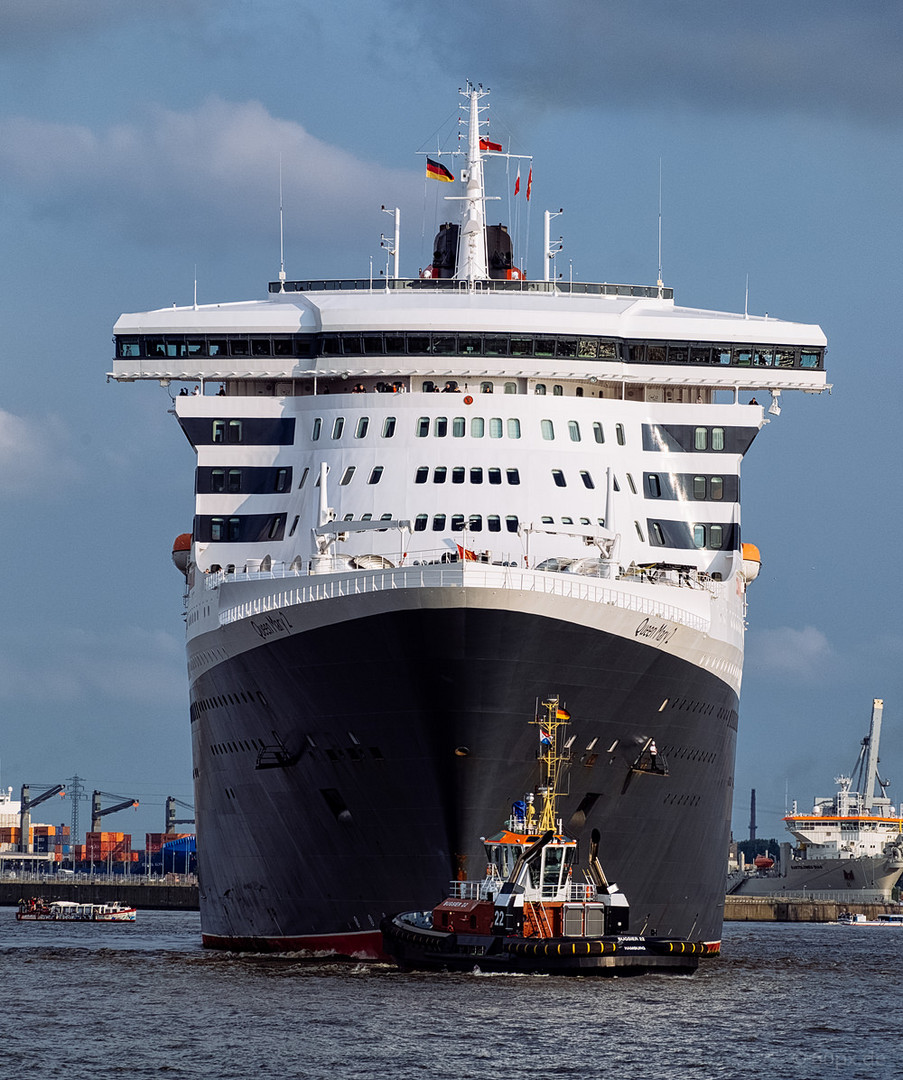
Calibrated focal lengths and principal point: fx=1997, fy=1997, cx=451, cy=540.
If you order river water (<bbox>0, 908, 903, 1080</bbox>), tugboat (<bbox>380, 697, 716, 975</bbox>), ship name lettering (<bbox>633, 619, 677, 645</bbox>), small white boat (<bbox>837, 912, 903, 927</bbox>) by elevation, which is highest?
ship name lettering (<bbox>633, 619, 677, 645</bbox>)

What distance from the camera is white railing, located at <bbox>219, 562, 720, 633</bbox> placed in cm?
3600

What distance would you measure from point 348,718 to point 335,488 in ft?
23.0

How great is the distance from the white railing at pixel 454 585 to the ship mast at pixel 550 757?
83.9 inches

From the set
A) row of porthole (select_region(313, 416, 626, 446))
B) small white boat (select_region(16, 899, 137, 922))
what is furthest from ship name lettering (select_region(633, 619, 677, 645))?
small white boat (select_region(16, 899, 137, 922))

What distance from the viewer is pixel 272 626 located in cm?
3875

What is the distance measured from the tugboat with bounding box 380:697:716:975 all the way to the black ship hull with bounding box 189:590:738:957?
0.40 meters

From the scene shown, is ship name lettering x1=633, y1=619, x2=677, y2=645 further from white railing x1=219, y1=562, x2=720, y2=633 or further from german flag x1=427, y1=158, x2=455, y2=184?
german flag x1=427, y1=158, x2=455, y2=184

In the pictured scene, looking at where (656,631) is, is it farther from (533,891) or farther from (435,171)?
(435,171)

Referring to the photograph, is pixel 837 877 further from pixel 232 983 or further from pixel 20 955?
pixel 232 983

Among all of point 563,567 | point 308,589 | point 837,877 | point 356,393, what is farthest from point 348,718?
point 837,877

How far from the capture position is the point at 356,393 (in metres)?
44.7

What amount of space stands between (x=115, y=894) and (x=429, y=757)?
9390cm

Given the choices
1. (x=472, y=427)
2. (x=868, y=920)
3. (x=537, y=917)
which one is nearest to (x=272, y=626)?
(x=472, y=427)

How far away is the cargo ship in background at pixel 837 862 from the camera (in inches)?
→ 5325
